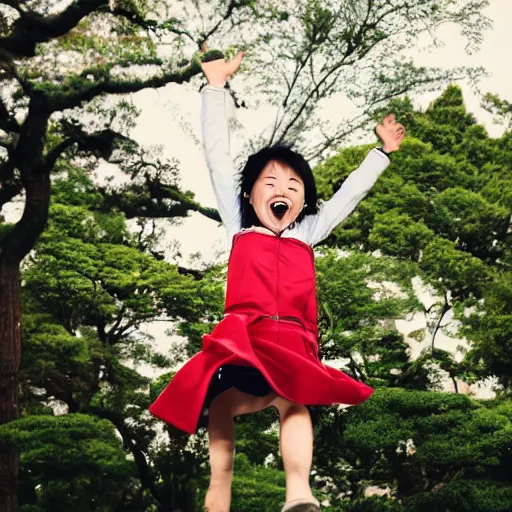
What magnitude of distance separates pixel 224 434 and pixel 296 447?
0.20 metres

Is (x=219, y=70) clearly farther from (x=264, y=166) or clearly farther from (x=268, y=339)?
(x=268, y=339)

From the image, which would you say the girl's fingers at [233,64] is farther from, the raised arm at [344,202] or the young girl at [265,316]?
the raised arm at [344,202]

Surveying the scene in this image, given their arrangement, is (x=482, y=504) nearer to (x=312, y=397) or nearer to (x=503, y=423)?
(x=503, y=423)

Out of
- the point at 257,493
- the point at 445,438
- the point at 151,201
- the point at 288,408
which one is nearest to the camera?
the point at 288,408

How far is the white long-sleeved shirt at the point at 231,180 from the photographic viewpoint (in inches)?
76.1

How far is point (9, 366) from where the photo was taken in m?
6.46

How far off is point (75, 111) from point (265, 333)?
622cm

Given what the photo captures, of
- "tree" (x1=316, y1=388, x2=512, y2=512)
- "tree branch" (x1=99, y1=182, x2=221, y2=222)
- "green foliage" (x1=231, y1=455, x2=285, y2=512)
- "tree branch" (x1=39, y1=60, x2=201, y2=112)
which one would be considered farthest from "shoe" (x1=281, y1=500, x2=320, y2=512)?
"tree branch" (x1=99, y1=182, x2=221, y2=222)

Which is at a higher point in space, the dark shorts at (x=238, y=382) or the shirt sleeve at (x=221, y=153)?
the shirt sleeve at (x=221, y=153)

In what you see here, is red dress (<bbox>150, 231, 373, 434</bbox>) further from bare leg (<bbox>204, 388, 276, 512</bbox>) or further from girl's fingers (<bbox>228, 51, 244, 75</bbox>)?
girl's fingers (<bbox>228, 51, 244, 75</bbox>)

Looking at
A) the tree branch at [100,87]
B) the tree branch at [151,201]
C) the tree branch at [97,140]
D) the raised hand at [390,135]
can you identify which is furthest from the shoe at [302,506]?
the tree branch at [151,201]

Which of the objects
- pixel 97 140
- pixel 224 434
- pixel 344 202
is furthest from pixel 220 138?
pixel 97 140

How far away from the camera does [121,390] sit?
782cm

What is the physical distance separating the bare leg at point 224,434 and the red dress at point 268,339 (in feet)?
0.47
